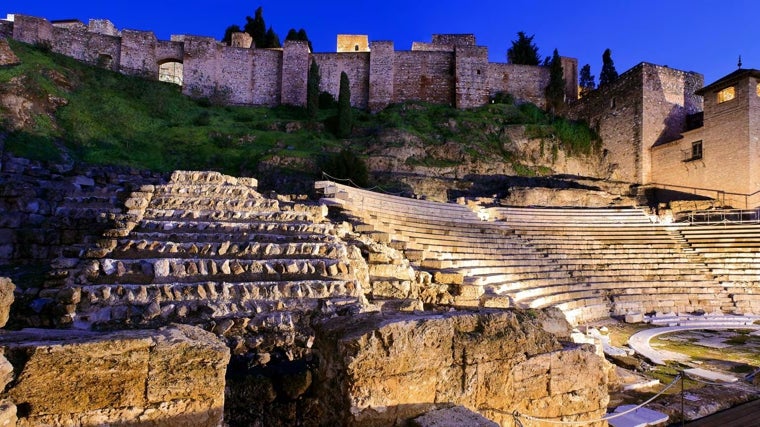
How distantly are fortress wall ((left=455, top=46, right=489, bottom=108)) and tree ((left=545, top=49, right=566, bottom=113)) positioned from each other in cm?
477

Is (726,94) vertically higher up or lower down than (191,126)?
higher up

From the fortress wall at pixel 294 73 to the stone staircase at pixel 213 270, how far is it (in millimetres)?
25220

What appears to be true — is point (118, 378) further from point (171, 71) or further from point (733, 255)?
point (171, 71)

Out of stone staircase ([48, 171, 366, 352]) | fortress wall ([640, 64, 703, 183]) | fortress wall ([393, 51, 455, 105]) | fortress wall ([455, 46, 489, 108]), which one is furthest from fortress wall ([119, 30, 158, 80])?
fortress wall ([640, 64, 703, 183])

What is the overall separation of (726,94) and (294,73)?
2558 centimetres

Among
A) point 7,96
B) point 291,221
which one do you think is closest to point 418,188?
point 291,221

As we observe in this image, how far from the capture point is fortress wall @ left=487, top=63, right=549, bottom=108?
33.9m

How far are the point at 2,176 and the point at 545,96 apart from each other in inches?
1297

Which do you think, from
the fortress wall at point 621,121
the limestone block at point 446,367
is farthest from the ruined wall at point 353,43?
the limestone block at point 446,367

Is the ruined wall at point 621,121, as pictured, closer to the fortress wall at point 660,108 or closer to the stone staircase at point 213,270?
the fortress wall at point 660,108

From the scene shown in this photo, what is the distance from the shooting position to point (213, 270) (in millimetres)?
5383

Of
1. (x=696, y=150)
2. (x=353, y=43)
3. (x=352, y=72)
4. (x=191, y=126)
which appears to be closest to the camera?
(x=696, y=150)

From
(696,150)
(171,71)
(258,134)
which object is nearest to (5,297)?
(258,134)

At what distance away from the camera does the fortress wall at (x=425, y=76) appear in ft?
108
